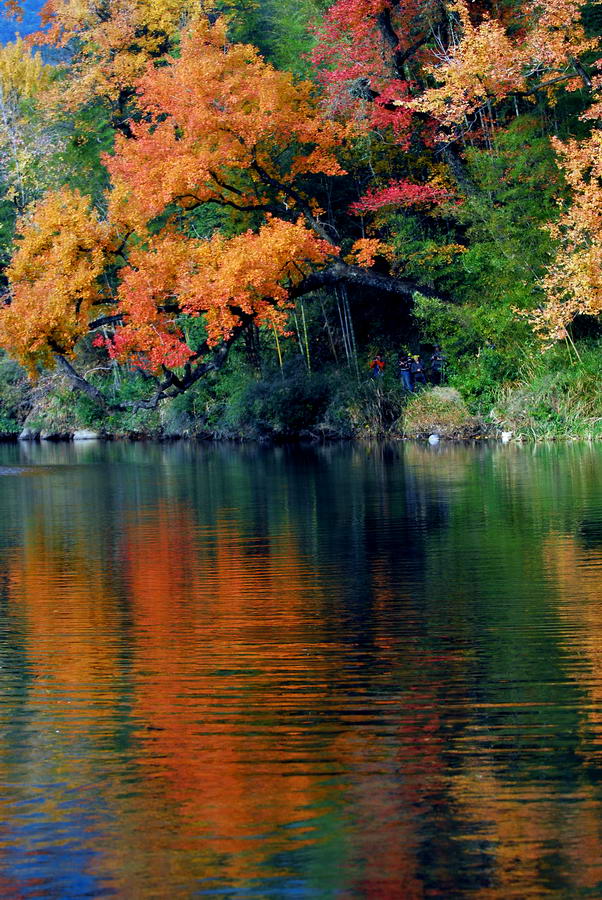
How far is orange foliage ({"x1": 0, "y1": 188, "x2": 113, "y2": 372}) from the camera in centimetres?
2805

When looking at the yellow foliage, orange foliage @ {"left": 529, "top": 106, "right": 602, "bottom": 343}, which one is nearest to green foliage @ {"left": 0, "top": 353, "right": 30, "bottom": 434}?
the yellow foliage

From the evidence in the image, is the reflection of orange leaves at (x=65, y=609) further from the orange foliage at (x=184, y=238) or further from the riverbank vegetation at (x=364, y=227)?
the orange foliage at (x=184, y=238)

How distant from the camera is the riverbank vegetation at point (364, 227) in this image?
81.0 ft

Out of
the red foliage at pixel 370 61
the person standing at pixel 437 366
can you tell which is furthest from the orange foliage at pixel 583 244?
the person standing at pixel 437 366

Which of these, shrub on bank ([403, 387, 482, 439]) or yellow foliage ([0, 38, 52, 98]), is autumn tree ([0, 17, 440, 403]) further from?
yellow foliage ([0, 38, 52, 98])

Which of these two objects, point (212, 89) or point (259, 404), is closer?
point (212, 89)

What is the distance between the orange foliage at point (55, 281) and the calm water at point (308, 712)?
51.3 feet

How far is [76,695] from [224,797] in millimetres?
1886

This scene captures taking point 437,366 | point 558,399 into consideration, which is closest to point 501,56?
point 558,399

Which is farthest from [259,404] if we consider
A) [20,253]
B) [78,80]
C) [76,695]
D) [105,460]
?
[76,695]

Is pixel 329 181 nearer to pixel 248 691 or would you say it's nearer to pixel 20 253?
pixel 20 253

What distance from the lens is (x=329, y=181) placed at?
3111cm

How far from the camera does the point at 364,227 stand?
31.4 metres

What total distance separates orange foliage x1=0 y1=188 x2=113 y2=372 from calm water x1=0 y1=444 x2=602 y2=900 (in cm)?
1563
